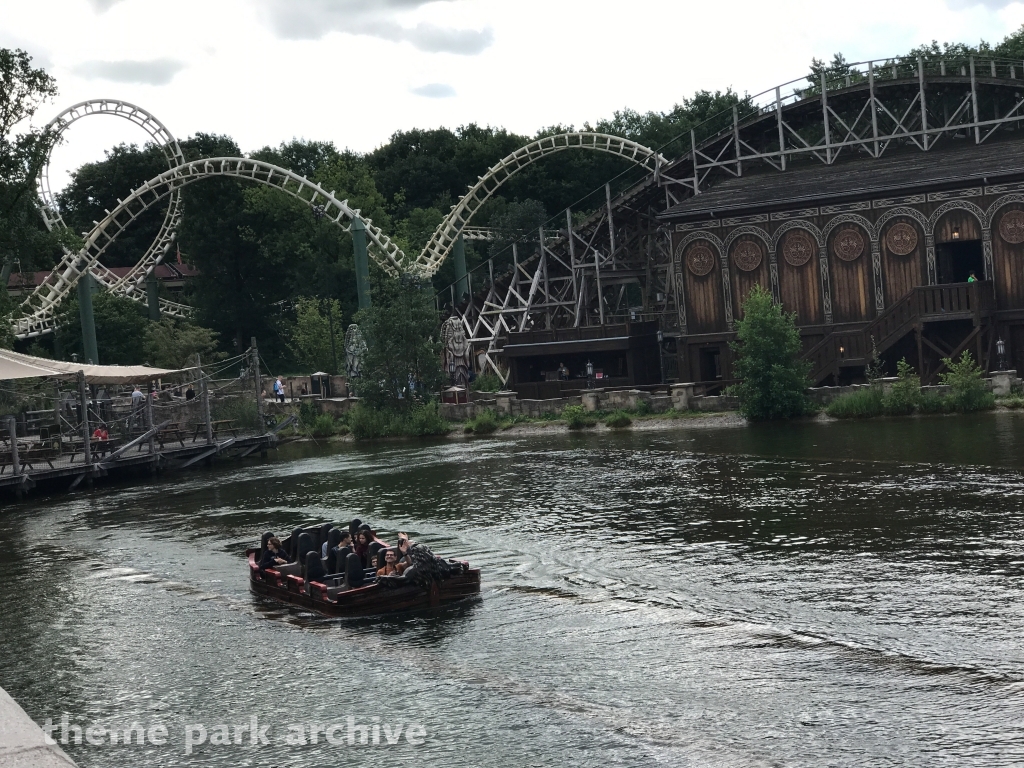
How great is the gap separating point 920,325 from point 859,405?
5.54 metres

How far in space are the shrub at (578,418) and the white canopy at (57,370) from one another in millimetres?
15341

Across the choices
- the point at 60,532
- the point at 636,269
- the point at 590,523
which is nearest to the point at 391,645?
the point at 590,523

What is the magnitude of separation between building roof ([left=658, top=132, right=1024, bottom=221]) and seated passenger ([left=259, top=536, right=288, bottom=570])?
3375 cm

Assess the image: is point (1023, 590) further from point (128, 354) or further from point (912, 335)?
point (128, 354)

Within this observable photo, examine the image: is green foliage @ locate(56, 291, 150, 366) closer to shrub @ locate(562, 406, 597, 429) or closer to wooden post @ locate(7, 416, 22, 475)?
shrub @ locate(562, 406, 597, 429)

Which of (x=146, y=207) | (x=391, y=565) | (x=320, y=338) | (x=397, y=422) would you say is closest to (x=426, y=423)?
(x=397, y=422)

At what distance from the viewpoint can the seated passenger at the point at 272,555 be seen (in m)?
23.3

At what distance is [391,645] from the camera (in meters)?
19.0

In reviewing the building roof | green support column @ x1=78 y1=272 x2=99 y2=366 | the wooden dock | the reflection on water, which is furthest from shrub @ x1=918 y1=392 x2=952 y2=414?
green support column @ x1=78 y1=272 x2=99 y2=366

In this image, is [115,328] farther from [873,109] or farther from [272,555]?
[272,555]

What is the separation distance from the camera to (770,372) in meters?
44.9

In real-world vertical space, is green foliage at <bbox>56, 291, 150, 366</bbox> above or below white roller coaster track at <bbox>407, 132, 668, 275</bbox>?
below

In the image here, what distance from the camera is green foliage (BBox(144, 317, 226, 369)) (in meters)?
71.5

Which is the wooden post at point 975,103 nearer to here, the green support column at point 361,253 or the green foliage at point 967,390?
the green foliage at point 967,390
